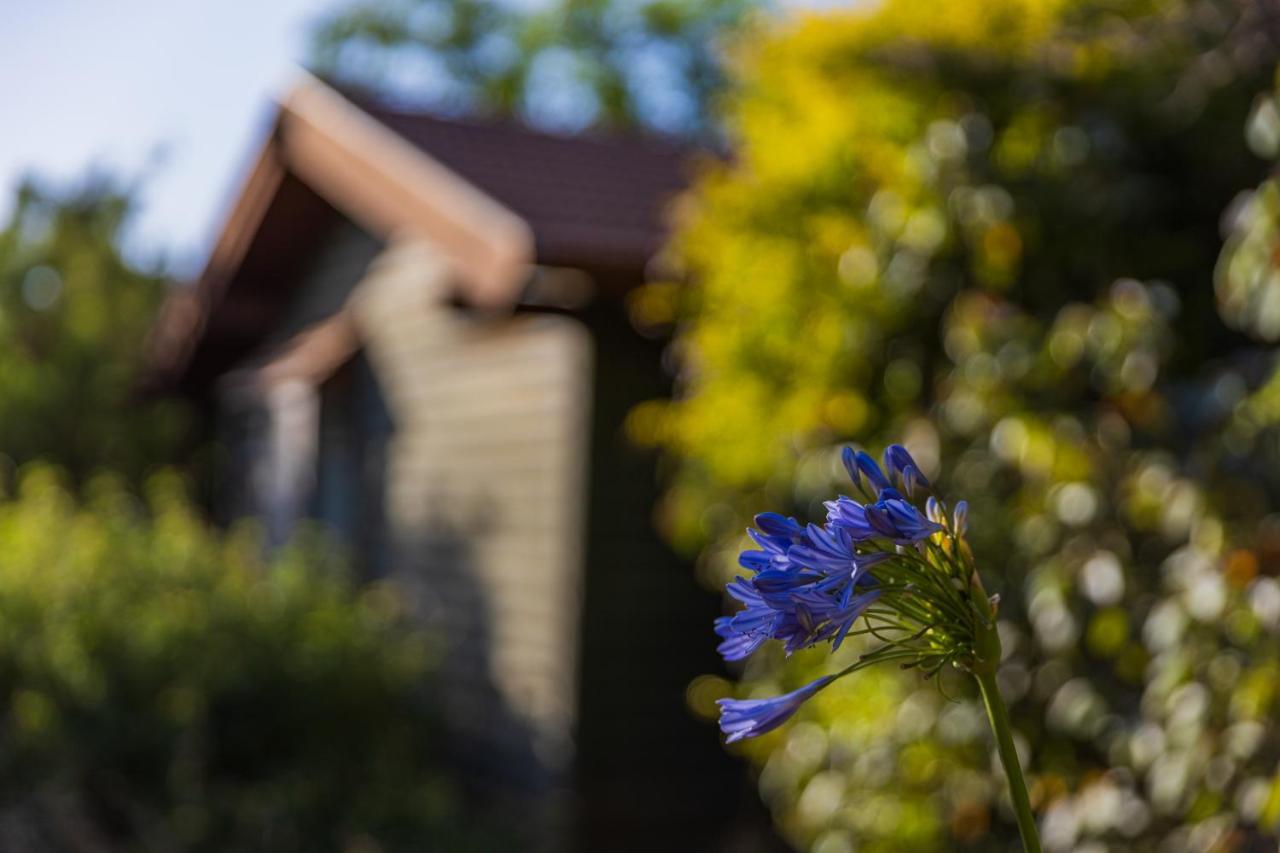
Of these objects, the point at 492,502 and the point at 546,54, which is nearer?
the point at 492,502

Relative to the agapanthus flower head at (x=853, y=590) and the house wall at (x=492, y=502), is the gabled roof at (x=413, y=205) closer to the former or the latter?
the house wall at (x=492, y=502)

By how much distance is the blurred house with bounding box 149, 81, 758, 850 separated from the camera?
20.6 feet

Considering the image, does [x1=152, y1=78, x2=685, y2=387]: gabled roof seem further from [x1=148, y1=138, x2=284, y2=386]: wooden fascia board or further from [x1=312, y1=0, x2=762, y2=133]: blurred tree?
[x1=312, y1=0, x2=762, y2=133]: blurred tree

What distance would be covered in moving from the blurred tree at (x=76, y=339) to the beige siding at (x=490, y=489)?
4.85 meters

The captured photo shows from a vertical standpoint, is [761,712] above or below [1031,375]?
above

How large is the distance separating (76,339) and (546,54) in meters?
19.6

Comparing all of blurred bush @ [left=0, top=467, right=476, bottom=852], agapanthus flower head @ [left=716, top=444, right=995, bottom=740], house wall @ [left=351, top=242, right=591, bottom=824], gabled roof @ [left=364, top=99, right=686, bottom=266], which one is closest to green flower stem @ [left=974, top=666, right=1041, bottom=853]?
agapanthus flower head @ [left=716, top=444, right=995, bottom=740]

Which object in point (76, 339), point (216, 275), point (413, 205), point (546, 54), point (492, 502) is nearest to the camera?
point (413, 205)

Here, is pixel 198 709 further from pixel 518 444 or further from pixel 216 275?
pixel 216 275

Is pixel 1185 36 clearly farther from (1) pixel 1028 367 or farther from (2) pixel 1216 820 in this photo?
(2) pixel 1216 820

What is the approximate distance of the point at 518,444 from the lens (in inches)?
277

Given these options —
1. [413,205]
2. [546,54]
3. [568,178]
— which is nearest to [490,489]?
[413,205]

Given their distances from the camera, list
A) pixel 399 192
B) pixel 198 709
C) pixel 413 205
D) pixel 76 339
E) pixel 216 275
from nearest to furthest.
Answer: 1. pixel 198 709
2. pixel 413 205
3. pixel 399 192
4. pixel 216 275
5. pixel 76 339

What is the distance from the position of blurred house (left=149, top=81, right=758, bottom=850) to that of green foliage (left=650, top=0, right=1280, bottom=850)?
67.6 inches
